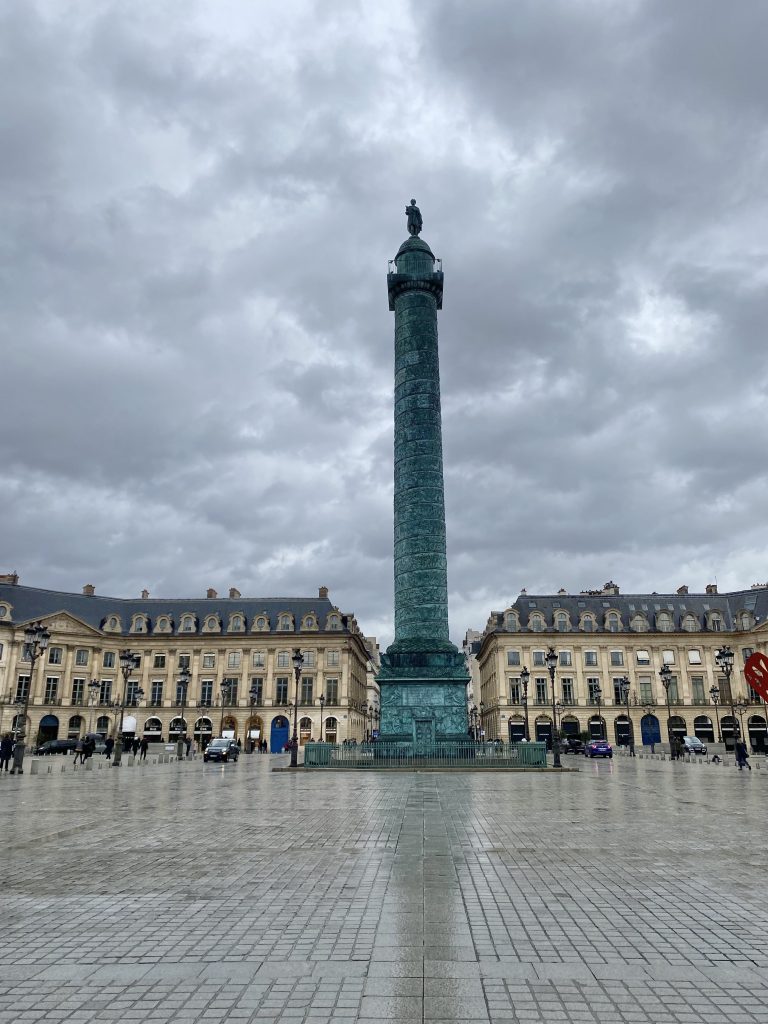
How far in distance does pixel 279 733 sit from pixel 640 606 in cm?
3435

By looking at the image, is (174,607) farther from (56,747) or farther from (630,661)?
(630,661)

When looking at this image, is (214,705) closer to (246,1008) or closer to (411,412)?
(411,412)

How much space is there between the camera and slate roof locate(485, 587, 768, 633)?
66.5m

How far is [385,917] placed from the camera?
5992mm

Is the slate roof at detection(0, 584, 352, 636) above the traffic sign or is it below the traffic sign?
above

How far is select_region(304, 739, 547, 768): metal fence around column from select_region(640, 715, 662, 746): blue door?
3817 cm

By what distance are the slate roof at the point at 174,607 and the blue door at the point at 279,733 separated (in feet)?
25.5

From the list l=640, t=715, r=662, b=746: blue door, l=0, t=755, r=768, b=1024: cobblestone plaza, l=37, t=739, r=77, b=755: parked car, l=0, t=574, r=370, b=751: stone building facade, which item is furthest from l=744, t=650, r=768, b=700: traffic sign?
l=640, t=715, r=662, b=746: blue door

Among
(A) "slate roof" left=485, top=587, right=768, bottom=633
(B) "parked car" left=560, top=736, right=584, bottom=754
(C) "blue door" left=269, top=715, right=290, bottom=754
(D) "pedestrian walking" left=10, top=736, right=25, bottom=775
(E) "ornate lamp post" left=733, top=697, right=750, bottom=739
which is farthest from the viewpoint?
(A) "slate roof" left=485, top=587, right=768, bottom=633

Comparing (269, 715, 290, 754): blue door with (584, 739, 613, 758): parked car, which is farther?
(269, 715, 290, 754): blue door

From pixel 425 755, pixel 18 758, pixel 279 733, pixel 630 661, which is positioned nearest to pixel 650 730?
pixel 630 661

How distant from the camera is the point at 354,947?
5.25m

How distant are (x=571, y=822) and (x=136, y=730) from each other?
59.3 m

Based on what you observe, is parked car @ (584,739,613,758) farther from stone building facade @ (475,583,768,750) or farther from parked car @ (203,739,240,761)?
parked car @ (203,739,240,761)
